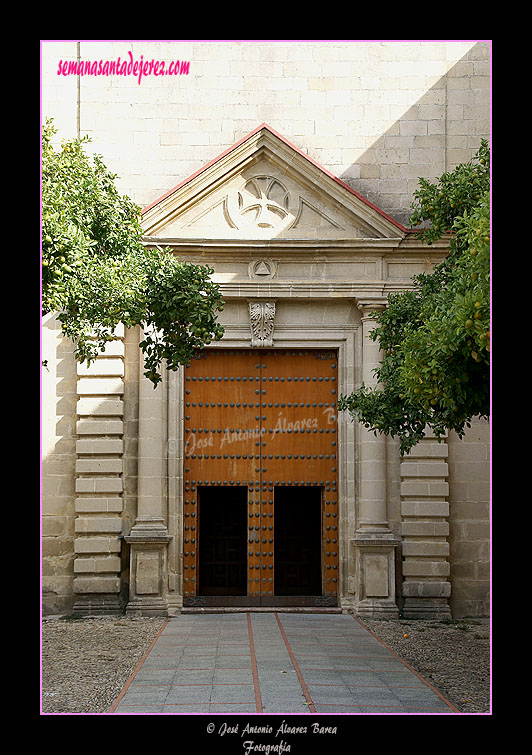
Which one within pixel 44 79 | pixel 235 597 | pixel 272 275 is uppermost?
pixel 44 79

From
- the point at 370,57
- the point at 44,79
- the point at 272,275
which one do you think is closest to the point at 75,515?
the point at 272,275

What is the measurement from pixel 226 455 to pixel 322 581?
215 cm

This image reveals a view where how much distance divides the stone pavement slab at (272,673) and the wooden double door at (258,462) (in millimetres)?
931

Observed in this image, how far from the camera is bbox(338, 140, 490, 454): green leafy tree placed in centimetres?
600

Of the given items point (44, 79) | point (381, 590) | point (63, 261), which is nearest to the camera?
point (63, 261)

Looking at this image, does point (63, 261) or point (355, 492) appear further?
point (355, 492)

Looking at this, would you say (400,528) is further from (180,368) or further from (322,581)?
(180,368)

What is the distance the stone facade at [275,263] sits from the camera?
1167cm

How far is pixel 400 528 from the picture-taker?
38.8ft

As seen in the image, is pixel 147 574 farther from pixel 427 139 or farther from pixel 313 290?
pixel 427 139

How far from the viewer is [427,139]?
12383 millimetres

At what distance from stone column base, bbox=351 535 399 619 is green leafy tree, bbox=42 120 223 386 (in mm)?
4351

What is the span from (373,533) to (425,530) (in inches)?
28.0

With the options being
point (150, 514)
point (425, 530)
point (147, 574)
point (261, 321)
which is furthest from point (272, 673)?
point (261, 321)
